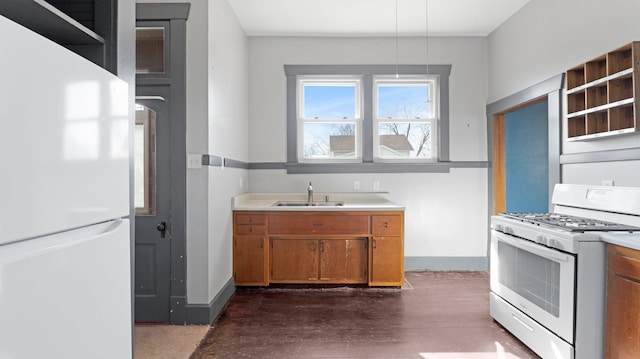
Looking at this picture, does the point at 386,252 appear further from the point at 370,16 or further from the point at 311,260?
the point at 370,16

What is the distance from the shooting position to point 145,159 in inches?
112

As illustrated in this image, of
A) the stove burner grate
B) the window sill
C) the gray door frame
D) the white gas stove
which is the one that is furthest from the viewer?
the window sill

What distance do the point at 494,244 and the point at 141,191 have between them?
286 cm

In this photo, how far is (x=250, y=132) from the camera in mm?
4258

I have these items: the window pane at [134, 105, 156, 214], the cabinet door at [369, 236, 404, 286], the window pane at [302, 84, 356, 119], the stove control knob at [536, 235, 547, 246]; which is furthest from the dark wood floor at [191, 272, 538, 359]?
the window pane at [302, 84, 356, 119]

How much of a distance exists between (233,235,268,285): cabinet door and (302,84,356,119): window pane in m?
1.67

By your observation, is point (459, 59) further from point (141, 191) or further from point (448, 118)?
point (141, 191)

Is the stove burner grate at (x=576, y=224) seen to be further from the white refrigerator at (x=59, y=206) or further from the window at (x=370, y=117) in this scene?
the white refrigerator at (x=59, y=206)

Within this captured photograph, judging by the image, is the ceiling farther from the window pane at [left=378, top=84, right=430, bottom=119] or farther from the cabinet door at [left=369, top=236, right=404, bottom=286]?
the cabinet door at [left=369, top=236, right=404, bottom=286]

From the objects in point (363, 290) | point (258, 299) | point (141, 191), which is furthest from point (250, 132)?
point (363, 290)

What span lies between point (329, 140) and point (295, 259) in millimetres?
1533

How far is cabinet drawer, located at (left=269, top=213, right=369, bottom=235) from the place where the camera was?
3.61m

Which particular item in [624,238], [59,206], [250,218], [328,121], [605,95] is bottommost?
[250,218]

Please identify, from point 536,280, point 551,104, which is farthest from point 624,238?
point 551,104
